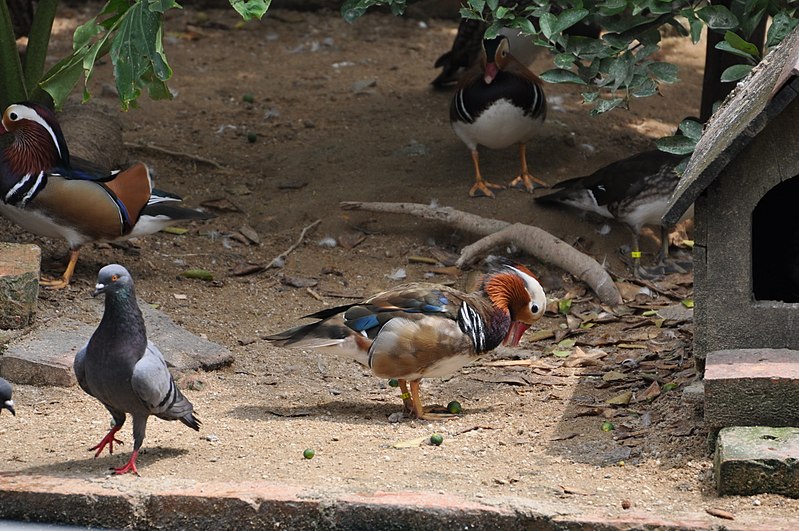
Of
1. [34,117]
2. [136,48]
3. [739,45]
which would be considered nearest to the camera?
[739,45]

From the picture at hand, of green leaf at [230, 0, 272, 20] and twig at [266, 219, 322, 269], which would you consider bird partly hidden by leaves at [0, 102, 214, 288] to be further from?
green leaf at [230, 0, 272, 20]

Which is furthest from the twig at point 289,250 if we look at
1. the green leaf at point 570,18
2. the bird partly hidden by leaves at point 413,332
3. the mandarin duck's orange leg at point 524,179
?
the green leaf at point 570,18

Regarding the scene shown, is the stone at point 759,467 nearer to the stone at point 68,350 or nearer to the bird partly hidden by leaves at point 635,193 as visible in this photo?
the stone at point 68,350

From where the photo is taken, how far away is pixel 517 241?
743 cm

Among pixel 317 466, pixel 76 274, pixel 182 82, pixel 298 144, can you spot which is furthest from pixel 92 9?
pixel 317 466

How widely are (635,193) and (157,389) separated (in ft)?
12.5

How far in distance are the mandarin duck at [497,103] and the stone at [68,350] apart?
278 centimetres

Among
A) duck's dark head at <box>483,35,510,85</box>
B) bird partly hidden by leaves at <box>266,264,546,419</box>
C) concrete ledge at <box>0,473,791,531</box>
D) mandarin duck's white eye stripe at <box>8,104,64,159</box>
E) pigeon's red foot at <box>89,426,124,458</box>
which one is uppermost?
duck's dark head at <box>483,35,510,85</box>

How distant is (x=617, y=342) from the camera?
6281mm

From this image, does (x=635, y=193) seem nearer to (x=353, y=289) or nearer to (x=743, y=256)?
(x=353, y=289)

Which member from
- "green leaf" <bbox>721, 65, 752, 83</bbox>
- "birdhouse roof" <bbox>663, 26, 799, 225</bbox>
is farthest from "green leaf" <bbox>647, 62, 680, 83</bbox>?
"birdhouse roof" <bbox>663, 26, 799, 225</bbox>

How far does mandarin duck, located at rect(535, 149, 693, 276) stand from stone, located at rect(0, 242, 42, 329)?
350 cm

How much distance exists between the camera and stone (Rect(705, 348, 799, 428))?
165 inches

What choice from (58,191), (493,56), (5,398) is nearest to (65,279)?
(58,191)
